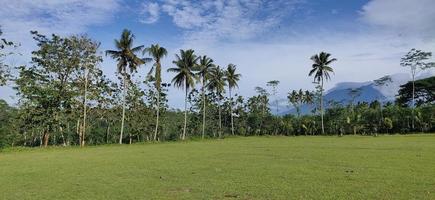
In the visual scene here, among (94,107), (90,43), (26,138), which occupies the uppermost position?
(90,43)

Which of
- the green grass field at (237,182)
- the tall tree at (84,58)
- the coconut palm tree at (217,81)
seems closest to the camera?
the green grass field at (237,182)

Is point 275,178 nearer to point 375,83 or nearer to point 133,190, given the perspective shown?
point 133,190

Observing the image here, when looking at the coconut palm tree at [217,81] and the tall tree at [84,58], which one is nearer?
the tall tree at [84,58]

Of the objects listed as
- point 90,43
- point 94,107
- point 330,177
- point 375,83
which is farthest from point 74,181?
point 375,83

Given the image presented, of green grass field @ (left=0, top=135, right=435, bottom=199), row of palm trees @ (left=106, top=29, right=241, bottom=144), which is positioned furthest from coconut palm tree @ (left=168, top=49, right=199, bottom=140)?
green grass field @ (left=0, top=135, right=435, bottom=199)

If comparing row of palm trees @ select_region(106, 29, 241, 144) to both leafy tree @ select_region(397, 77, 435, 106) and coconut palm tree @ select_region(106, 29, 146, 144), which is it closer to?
coconut palm tree @ select_region(106, 29, 146, 144)

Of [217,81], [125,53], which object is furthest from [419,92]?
[125,53]

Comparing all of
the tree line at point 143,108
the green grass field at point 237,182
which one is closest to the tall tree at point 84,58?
the tree line at point 143,108

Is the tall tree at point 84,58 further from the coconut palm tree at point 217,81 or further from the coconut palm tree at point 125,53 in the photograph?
the coconut palm tree at point 217,81

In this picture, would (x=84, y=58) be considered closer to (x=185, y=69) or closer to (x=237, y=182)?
(x=185, y=69)

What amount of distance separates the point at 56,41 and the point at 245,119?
4668 centimetres

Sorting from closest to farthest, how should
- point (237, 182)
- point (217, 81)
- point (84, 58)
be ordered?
point (237, 182)
point (84, 58)
point (217, 81)

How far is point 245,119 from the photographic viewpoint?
8181cm

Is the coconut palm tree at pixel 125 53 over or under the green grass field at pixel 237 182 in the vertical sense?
over
